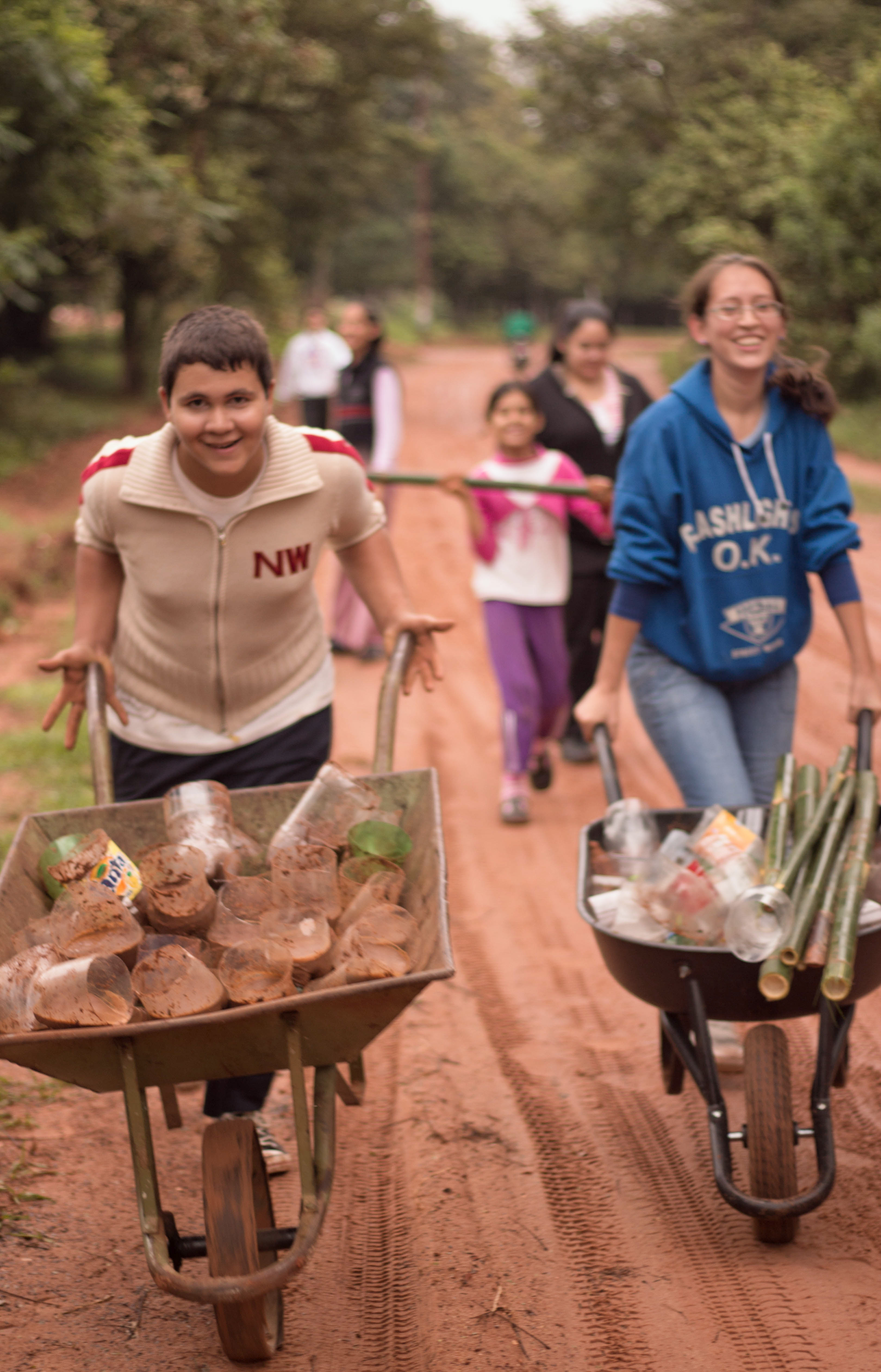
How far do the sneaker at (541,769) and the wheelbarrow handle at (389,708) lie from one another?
10.4ft

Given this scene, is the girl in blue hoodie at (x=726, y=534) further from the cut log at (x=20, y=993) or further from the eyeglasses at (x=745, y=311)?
the cut log at (x=20, y=993)

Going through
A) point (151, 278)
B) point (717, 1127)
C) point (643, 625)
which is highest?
point (151, 278)

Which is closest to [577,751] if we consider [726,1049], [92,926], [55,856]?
[726,1049]

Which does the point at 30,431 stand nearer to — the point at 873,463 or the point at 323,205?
the point at 873,463

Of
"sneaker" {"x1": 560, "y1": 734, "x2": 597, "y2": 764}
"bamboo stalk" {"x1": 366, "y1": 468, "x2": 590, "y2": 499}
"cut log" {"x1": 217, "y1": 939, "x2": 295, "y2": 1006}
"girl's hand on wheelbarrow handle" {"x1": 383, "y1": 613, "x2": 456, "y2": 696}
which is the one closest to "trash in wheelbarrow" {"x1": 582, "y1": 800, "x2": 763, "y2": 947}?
"girl's hand on wheelbarrow handle" {"x1": 383, "y1": 613, "x2": 456, "y2": 696}

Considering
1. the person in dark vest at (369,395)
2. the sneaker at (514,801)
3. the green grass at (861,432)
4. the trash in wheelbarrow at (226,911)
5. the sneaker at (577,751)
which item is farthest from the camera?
the green grass at (861,432)

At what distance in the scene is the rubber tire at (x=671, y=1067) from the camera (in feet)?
11.6

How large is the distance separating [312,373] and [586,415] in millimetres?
5181

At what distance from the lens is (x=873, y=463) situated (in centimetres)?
1513

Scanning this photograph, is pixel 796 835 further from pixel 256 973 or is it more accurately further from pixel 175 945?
pixel 175 945

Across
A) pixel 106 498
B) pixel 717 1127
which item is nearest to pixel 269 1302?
pixel 717 1127

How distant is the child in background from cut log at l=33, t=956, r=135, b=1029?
3.95 m

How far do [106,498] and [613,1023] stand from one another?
243 cm

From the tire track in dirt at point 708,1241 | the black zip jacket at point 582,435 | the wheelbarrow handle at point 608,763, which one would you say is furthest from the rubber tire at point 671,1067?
the black zip jacket at point 582,435
